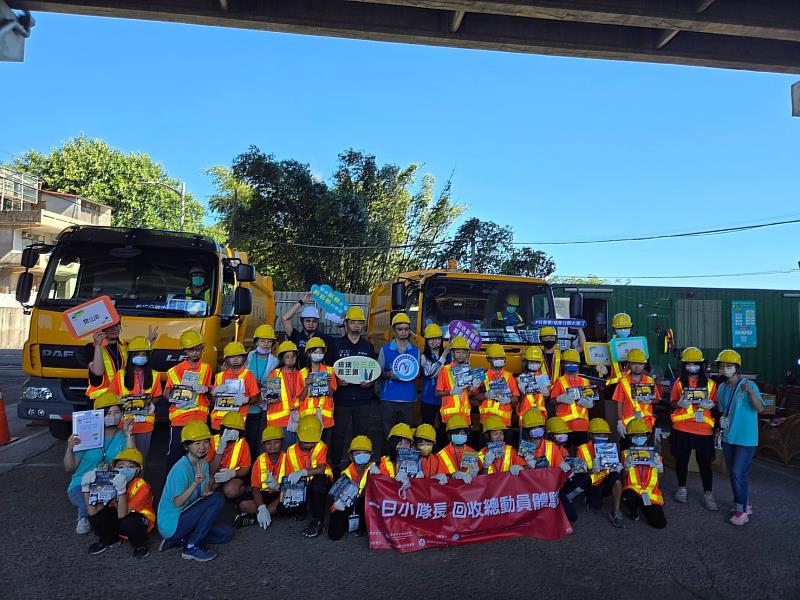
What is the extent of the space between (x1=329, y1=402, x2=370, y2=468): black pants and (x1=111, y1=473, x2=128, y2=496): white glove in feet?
7.01

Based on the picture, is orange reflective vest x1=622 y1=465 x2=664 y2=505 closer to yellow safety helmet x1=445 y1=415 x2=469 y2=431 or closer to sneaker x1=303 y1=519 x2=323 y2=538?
yellow safety helmet x1=445 y1=415 x2=469 y2=431

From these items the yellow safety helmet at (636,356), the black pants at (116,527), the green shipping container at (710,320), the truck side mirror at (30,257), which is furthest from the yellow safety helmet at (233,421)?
the green shipping container at (710,320)

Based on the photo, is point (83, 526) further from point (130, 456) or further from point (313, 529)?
point (313, 529)

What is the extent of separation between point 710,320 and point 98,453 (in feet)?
46.9

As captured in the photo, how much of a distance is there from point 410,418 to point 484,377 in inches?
37.7

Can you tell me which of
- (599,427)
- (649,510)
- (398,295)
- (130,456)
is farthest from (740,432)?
(130,456)

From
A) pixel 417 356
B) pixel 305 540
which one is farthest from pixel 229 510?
pixel 417 356

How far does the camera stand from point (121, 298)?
6637 mm

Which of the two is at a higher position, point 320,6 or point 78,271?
point 320,6

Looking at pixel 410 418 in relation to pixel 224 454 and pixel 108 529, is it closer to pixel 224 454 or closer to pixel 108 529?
pixel 224 454

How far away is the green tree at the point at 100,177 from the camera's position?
37.0 meters

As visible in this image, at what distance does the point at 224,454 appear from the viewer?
16.7ft

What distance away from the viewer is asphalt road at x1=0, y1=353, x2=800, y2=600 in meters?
3.96

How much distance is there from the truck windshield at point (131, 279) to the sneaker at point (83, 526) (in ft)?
8.07
